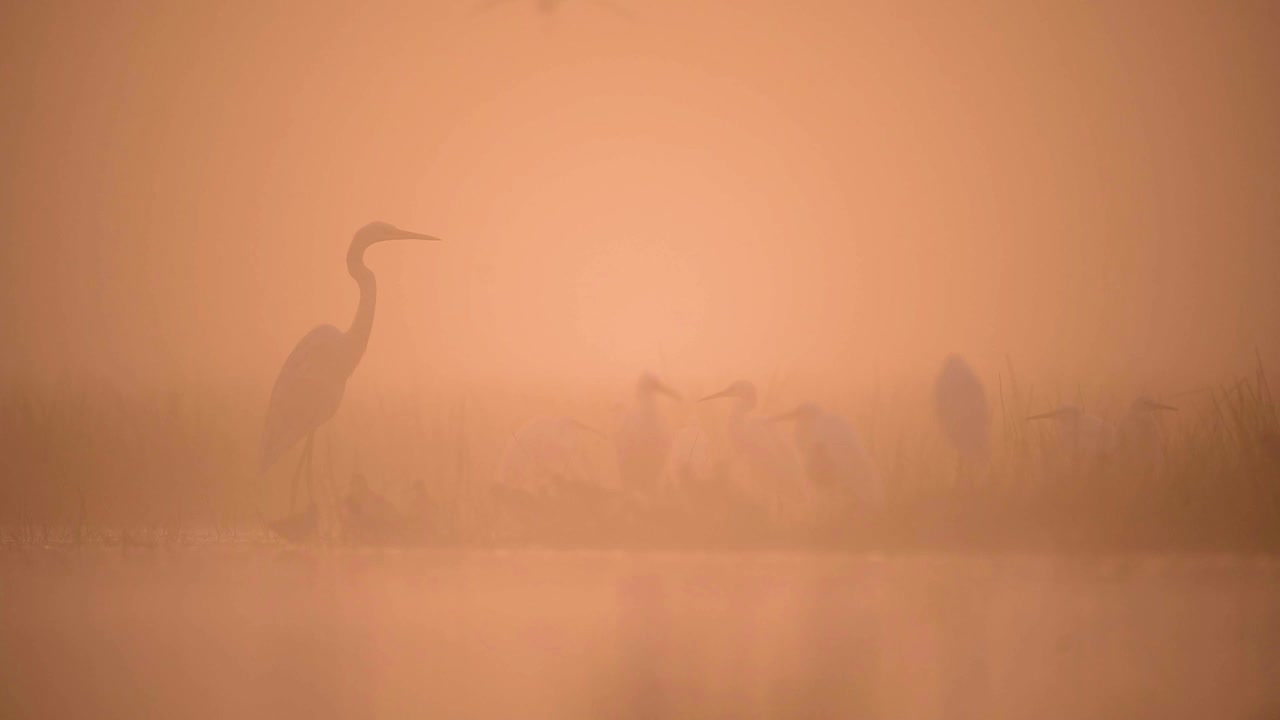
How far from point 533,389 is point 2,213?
125 centimetres

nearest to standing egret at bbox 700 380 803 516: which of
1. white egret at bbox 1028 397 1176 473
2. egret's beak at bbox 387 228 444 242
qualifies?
white egret at bbox 1028 397 1176 473

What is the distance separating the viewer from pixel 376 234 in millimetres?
2043

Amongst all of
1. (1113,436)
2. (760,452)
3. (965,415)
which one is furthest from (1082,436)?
(760,452)

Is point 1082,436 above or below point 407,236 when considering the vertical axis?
below

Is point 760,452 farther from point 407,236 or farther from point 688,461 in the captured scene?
point 407,236

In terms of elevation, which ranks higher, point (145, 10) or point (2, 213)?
point (145, 10)

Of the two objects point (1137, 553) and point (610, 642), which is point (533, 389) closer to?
point (610, 642)

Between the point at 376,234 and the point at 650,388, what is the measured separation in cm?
67

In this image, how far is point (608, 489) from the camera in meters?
2.09

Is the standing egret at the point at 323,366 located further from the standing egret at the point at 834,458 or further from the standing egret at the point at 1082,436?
the standing egret at the point at 1082,436

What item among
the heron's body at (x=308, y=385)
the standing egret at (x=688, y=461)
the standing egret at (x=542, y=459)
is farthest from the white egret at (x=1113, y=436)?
the heron's body at (x=308, y=385)

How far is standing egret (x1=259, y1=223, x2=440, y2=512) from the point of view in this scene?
1991 millimetres

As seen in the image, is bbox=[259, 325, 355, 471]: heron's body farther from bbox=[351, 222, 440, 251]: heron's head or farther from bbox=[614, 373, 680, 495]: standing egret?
bbox=[614, 373, 680, 495]: standing egret

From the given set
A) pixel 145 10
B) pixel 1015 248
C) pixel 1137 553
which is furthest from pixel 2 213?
pixel 1137 553
